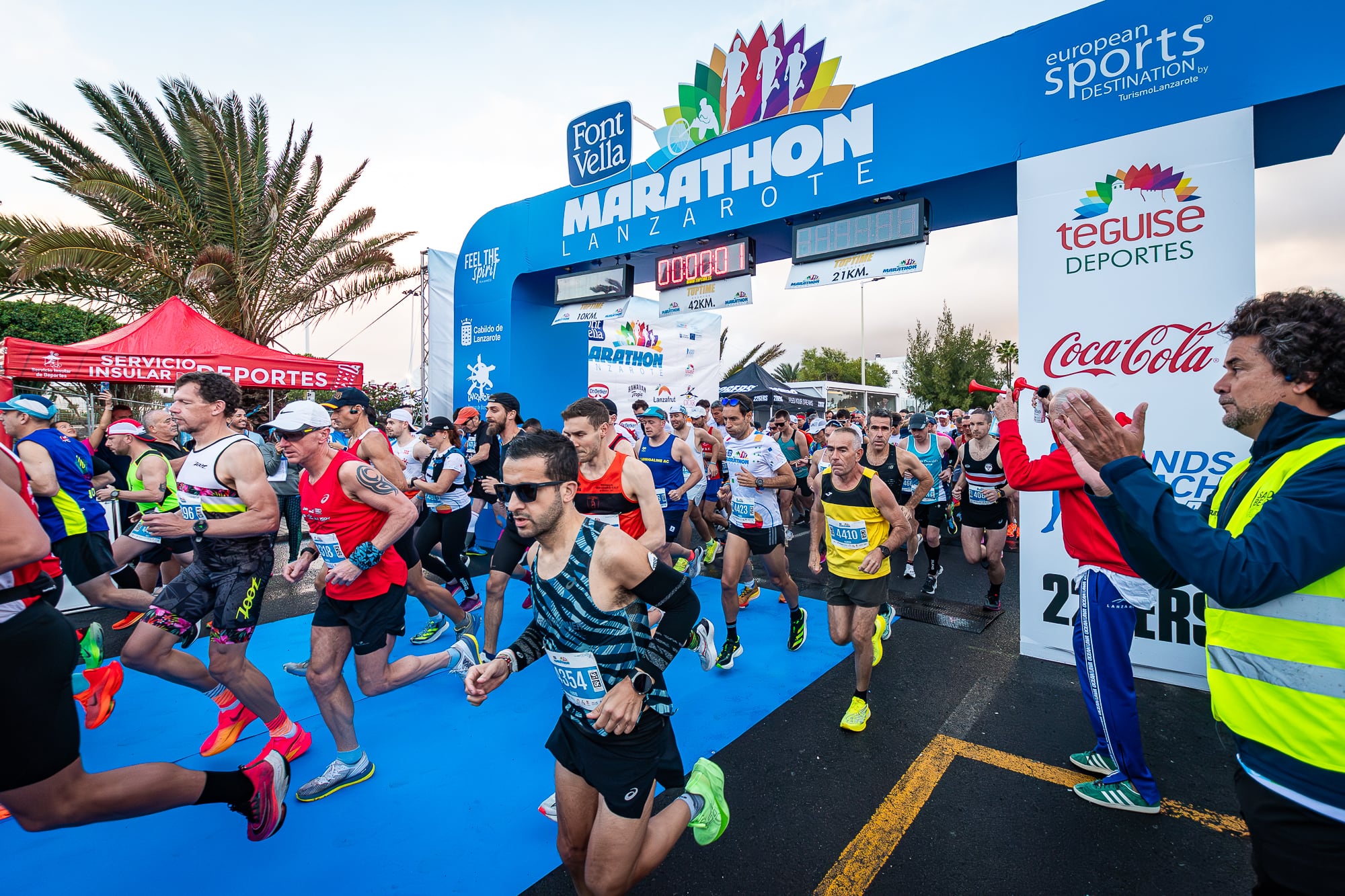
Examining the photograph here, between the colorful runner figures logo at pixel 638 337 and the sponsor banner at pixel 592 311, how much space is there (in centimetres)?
479

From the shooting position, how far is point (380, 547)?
11.0 feet

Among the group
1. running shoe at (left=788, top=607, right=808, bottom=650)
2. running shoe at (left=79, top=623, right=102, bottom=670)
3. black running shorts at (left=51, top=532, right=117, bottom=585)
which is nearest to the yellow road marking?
running shoe at (left=788, top=607, right=808, bottom=650)

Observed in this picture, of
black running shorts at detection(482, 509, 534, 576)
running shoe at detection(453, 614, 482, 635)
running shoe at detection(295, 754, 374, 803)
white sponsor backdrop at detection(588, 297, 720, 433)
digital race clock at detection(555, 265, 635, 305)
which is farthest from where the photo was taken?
white sponsor backdrop at detection(588, 297, 720, 433)

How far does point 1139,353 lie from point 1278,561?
4312 millimetres

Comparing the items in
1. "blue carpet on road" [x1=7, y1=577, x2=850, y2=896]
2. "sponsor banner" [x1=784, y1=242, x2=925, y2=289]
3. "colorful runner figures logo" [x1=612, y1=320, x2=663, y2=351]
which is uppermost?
"colorful runner figures logo" [x1=612, y1=320, x2=663, y2=351]

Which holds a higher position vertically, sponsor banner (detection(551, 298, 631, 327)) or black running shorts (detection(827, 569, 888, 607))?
sponsor banner (detection(551, 298, 631, 327))

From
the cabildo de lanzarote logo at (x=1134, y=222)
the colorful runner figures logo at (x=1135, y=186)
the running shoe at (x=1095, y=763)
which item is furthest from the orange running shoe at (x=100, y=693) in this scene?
the colorful runner figures logo at (x=1135, y=186)

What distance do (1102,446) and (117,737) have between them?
560 cm

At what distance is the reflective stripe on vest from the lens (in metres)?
1.40

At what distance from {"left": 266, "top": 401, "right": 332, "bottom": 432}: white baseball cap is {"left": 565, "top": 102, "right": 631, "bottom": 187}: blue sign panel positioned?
260 inches

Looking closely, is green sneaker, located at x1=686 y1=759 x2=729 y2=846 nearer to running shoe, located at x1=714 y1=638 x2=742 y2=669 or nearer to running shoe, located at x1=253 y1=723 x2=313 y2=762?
running shoe, located at x1=714 y1=638 x2=742 y2=669

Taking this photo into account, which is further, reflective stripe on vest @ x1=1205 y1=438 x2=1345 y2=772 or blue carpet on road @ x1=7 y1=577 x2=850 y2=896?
blue carpet on road @ x1=7 y1=577 x2=850 y2=896

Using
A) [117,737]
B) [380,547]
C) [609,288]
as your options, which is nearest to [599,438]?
[380,547]

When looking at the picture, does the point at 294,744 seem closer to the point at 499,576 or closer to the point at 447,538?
the point at 499,576
